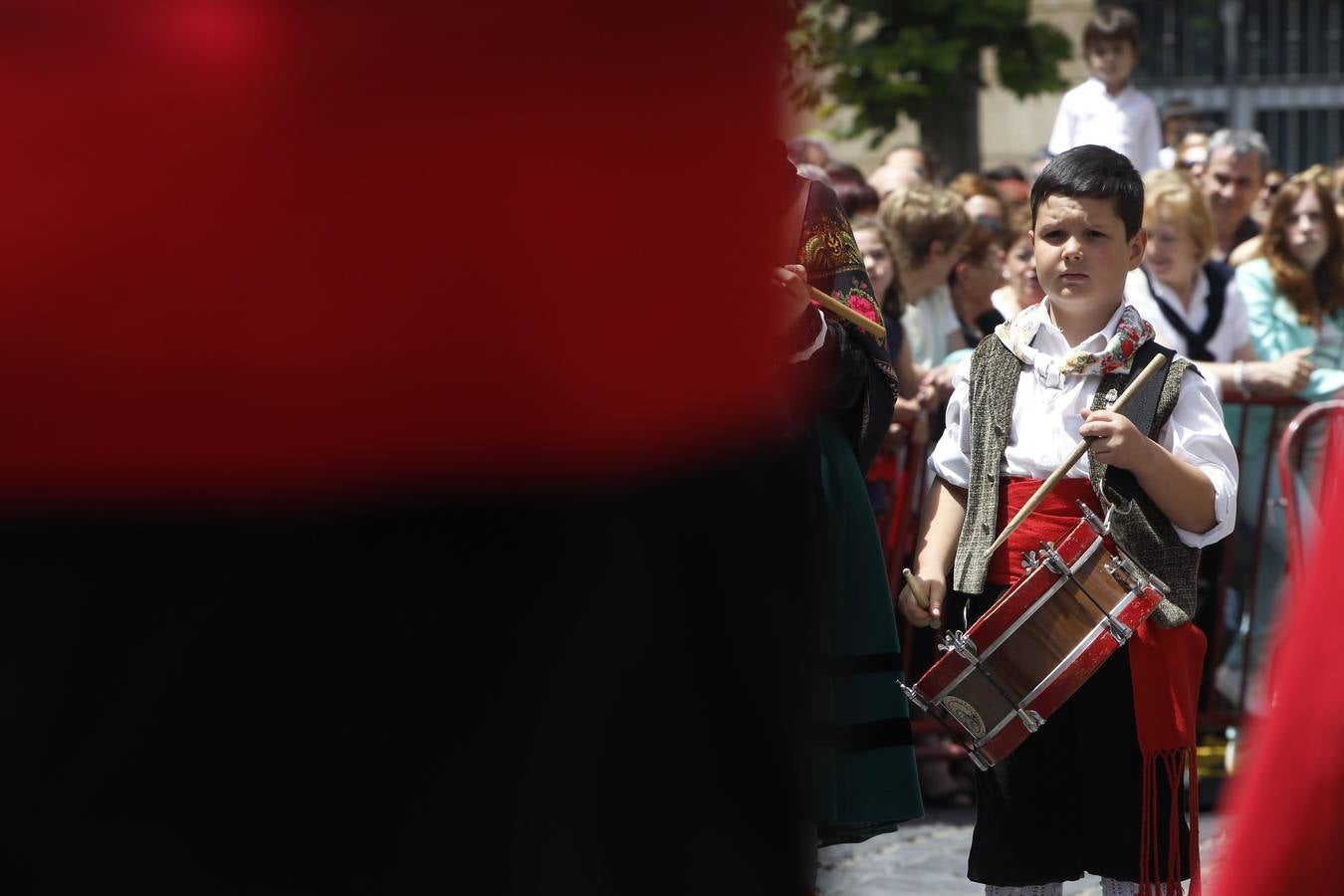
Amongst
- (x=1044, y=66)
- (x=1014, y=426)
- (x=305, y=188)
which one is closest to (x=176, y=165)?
(x=305, y=188)

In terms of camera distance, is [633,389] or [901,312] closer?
[633,389]

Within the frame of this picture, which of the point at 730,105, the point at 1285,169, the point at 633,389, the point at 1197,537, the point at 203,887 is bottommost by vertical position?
the point at 1285,169

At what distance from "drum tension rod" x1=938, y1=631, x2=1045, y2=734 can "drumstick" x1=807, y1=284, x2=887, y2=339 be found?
1.77ft

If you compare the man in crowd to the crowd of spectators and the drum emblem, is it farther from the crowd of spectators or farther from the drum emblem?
the drum emblem

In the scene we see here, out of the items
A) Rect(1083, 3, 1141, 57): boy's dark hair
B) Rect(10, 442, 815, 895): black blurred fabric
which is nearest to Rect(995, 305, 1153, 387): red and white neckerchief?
Rect(10, 442, 815, 895): black blurred fabric

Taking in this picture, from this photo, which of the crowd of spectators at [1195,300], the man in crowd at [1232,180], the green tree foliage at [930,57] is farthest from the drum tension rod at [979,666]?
the green tree foliage at [930,57]

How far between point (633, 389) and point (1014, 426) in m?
2.70

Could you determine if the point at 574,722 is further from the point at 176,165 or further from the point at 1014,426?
the point at 1014,426

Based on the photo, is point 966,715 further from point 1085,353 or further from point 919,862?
point 919,862

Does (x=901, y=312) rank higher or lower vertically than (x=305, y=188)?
lower

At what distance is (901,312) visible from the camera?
5383 mm

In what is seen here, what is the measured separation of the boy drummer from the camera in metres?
3.32

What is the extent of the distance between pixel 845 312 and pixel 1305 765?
2.12 metres

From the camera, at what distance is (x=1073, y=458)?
3.25m
